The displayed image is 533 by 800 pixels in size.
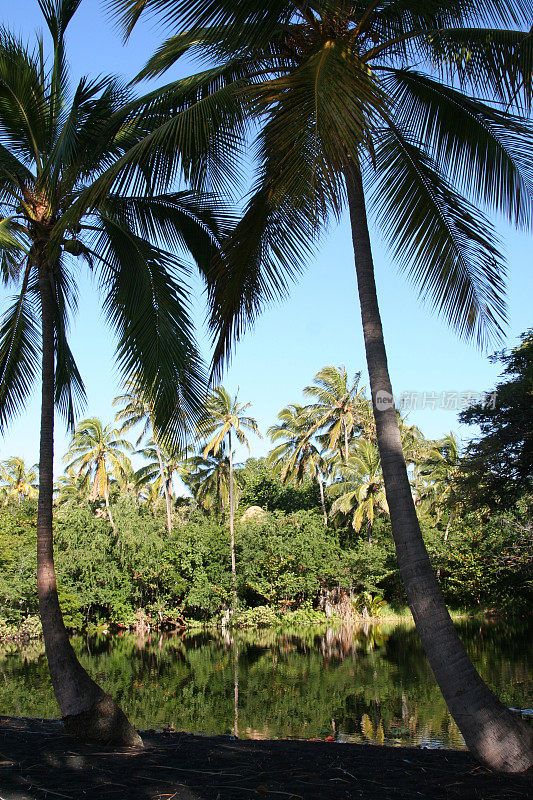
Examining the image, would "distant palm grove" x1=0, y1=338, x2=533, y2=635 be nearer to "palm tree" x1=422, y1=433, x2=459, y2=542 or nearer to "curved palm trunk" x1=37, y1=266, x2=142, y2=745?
"palm tree" x1=422, y1=433, x2=459, y2=542

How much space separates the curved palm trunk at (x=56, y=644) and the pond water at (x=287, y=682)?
562cm

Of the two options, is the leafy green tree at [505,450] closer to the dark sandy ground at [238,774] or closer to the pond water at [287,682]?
the pond water at [287,682]

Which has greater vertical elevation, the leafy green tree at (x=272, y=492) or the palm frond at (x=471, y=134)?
the leafy green tree at (x=272, y=492)

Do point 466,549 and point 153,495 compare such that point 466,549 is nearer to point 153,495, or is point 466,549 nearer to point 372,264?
point 153,495

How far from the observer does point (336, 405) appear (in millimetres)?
34250

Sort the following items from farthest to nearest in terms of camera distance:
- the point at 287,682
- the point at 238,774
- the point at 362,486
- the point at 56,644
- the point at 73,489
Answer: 1. the point at 73,489
2. the point at 362,486
3. the point at 287,682
4. the point at 56,644
5. the point at 238,774

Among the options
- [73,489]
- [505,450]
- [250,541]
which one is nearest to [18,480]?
[73,489]

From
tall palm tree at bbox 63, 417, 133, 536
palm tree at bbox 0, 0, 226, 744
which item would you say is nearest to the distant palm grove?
tall palm tree at bbox 63, 417, 133, 536

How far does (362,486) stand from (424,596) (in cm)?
2668

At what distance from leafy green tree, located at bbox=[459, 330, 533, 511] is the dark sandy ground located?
8821 millimetres

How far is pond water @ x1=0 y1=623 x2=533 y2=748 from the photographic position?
37.5ft

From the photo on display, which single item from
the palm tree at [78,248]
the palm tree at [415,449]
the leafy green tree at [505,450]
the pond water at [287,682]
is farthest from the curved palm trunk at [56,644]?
the palm tree at [415,449]

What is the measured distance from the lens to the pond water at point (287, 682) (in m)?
11.4

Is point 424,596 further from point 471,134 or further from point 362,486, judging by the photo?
point 362,486
